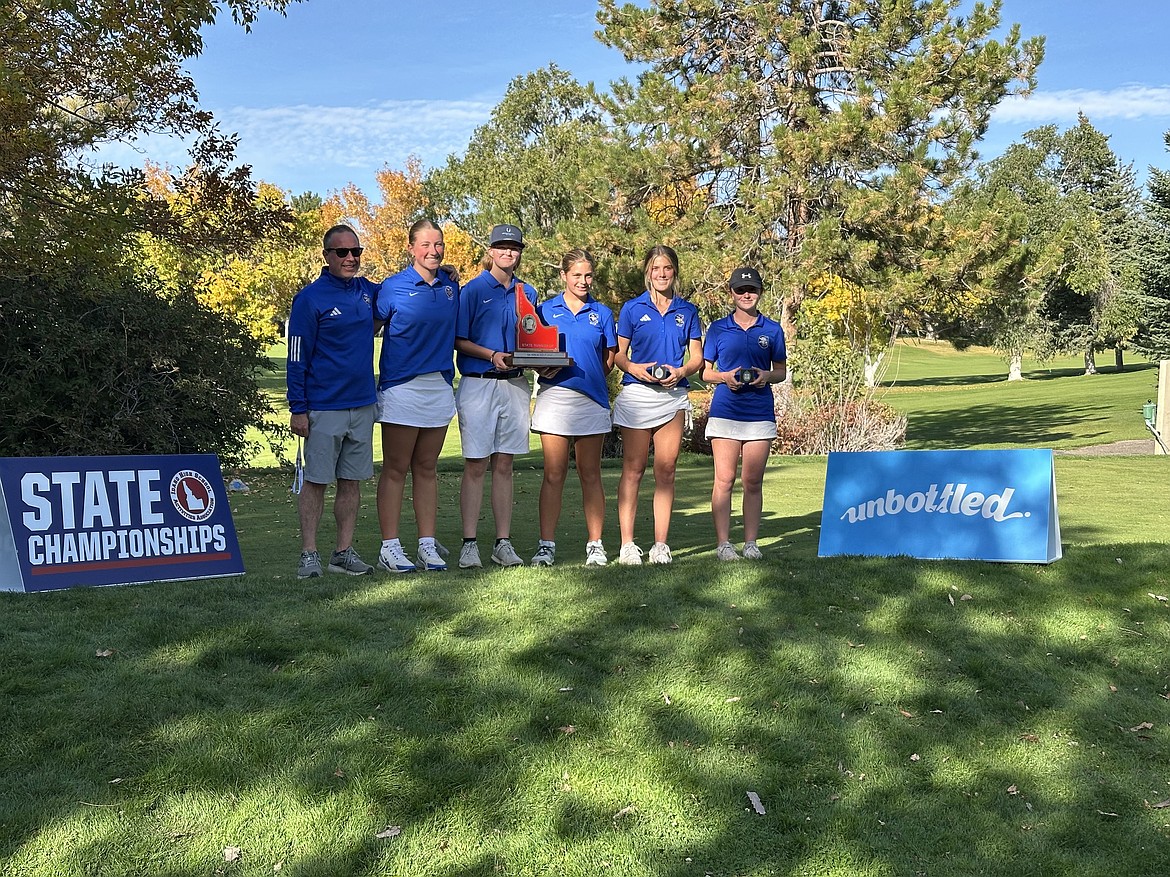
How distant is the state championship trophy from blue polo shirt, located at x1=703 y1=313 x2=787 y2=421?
1059 mm

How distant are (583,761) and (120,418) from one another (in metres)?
10.0

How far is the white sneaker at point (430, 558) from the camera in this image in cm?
671

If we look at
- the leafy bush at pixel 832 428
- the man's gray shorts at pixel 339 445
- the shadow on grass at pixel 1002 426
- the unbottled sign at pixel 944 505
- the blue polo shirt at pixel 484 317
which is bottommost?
the shadow on grass at pixel 1002 426

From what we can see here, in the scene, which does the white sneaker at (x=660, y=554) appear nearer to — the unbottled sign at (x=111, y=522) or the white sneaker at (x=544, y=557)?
the white sneaker at (x=544, y=557)

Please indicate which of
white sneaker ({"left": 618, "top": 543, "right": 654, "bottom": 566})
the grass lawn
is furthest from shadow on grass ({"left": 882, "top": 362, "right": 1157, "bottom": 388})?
the grass lawn

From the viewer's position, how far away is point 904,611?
5.82 meters

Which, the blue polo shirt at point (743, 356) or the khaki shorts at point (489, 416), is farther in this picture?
the blue polo shirt at point (743, 356)

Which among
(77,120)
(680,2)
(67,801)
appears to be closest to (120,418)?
(77,120)

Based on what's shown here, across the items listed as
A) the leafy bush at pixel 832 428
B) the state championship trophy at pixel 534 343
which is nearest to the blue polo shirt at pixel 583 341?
the state championship trophy at pixel 534 343

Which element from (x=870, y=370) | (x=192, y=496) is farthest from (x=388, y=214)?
(x=192, y=496)

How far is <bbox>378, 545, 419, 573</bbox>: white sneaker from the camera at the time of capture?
666cm

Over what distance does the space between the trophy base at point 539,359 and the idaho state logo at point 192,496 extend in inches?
83.2

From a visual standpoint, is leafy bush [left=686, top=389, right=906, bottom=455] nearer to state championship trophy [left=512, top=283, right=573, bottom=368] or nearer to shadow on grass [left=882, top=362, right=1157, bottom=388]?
state championship trophy [left=512, top=283, right=573, bottom=368]

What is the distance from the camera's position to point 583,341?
6.81 meters
